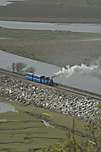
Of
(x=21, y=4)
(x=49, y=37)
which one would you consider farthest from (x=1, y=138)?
(x=21, y=4)

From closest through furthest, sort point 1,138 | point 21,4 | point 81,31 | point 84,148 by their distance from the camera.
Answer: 1. point 84,148
2. point 1,138
3. point 81,31
4. point 21,4

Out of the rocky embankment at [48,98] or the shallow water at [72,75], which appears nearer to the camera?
the rocky embankment at [48,98]

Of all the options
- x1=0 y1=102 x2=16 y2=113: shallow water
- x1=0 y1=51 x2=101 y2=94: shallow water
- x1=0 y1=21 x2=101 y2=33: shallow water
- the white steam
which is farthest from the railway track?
x1=0 y1=21 x2=101 y2=33: shallow water

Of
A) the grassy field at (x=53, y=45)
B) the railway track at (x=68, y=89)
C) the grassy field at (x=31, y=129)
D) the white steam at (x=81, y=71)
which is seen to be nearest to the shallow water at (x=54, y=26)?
the grassy field at (x=53, y=45)

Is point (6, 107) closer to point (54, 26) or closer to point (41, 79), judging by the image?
point (41, 79)

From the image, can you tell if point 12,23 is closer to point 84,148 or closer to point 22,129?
point 22,129

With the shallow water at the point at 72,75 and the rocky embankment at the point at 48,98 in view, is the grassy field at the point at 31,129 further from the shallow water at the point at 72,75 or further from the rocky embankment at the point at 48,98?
the shallow water at the point at 72,75

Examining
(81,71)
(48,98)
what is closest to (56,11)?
(81,71)
